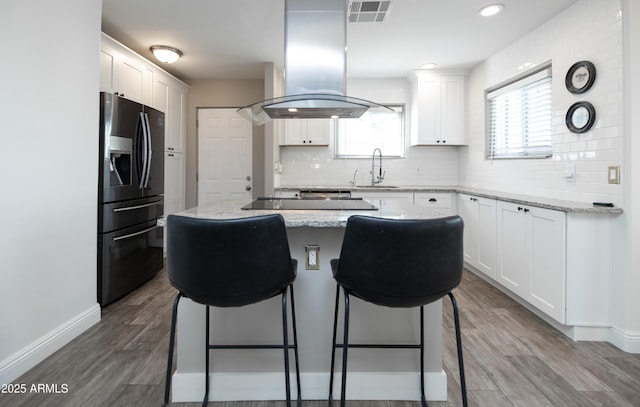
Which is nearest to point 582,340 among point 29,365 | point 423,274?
point 423,274

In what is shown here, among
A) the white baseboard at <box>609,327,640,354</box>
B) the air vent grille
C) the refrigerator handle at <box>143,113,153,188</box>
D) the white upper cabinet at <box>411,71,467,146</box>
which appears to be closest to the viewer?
the white baseboard at <box>609,327,640,354</box>

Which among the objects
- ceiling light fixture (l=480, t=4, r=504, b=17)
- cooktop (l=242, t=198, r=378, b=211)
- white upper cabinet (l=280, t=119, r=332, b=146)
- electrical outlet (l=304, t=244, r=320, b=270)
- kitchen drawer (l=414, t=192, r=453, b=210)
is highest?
ceiling light fixture (l=480, t=4, r=504, b=17)

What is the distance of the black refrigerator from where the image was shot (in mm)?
2865

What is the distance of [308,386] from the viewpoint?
1.78 m

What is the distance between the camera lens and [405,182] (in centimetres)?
504

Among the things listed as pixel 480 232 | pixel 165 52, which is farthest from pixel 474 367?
pixel 165 52

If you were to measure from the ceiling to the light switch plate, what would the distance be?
1.42m

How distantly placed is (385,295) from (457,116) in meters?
3.94

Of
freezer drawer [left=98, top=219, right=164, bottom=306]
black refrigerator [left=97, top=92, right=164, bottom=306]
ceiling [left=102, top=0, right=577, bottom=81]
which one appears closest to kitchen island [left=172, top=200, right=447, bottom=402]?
black refrigerator [left=97, top=92, right=164, bottom=306]

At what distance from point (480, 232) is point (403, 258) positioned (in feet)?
9.11

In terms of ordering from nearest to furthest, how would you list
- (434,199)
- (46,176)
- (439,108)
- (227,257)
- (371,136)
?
(227,257)
(46,176)
(434,199)
(439,108)
(371,136)

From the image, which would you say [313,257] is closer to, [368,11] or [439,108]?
[368,11]

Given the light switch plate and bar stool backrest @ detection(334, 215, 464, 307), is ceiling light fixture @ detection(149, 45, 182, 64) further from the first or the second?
the light switch plate

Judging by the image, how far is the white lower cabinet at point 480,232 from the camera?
11.3 ft
